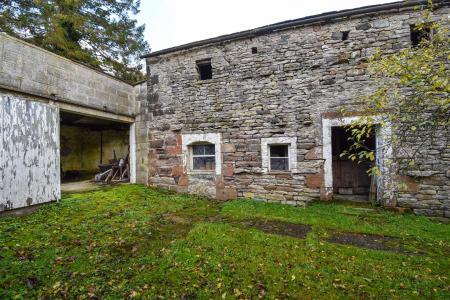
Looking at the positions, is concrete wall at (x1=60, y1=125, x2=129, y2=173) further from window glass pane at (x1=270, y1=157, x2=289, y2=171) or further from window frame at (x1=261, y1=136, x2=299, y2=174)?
window glass pane at (x1=270, y1=157, x2=289, y2=171)

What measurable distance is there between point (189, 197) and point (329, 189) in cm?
407

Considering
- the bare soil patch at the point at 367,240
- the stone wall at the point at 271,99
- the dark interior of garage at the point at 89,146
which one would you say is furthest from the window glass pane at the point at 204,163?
the dark interior of garage at the point at 89,146

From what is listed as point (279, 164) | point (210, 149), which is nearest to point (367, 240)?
point (279, 164)

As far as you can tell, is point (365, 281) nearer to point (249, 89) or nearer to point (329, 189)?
point (329, 189)

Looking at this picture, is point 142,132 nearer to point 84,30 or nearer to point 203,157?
point 203,157

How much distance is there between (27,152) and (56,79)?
2010 millimetres

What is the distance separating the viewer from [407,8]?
189 inches

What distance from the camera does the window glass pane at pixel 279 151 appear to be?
5.82 m

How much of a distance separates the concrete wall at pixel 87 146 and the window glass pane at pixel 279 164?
8.29 metres

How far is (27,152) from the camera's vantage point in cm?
448

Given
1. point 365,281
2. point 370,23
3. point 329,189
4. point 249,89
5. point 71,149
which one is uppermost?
point 370,23

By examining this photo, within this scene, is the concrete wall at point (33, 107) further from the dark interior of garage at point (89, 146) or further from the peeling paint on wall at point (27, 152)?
the dark interior of garage at point (89, 146)

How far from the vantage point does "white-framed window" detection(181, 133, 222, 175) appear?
6293 mm

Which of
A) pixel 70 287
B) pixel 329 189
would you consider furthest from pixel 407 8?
pixel 70 287
